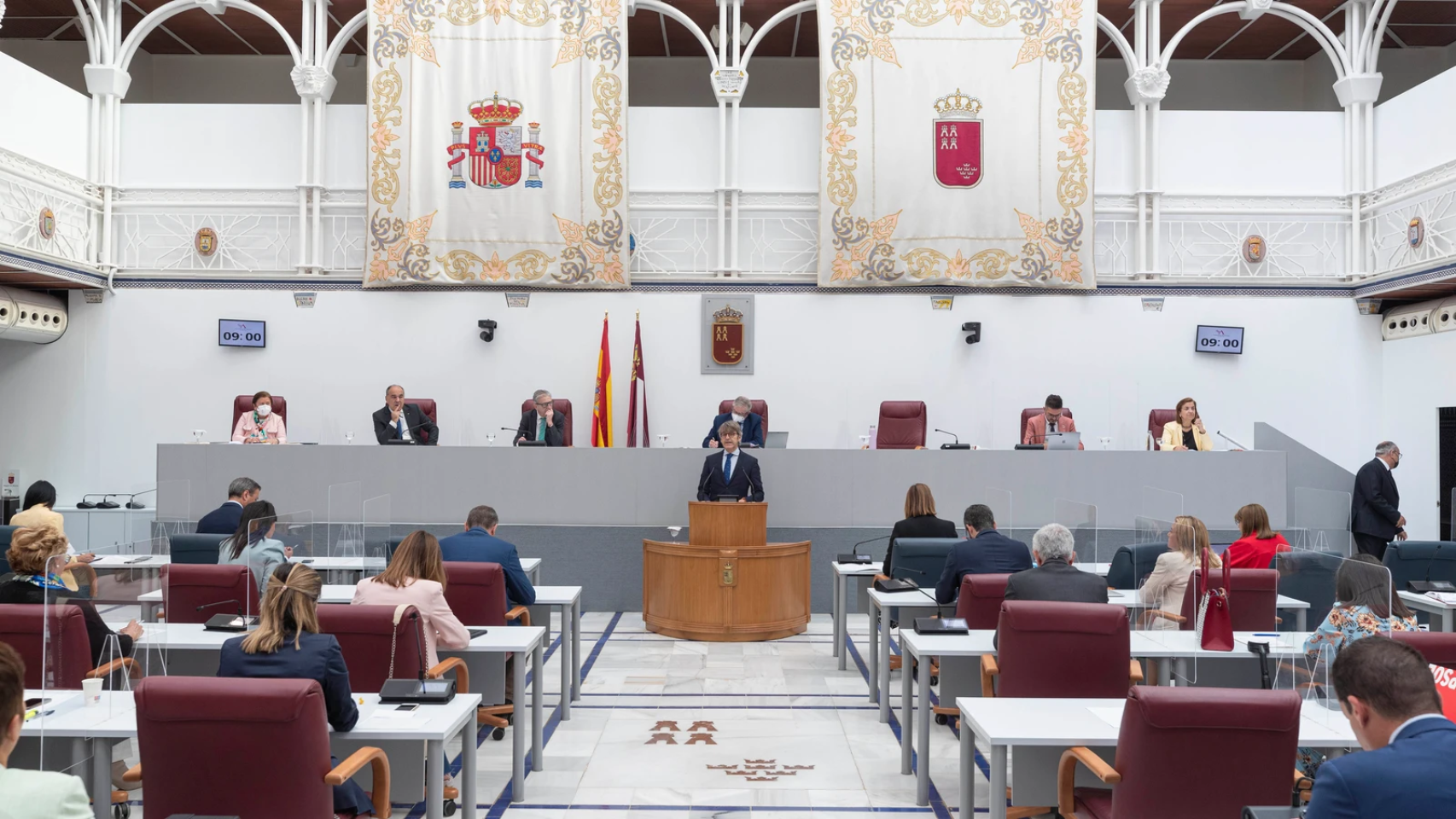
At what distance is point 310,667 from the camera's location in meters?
3.09

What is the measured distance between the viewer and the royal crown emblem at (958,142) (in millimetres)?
11375

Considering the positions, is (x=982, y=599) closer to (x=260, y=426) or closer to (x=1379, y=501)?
(x=1379, y=501)

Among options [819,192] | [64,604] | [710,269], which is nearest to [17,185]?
[710,269]

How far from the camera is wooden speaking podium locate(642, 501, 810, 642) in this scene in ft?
24.5

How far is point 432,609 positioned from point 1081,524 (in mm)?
5958

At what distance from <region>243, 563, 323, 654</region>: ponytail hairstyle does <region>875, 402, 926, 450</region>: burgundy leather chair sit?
7.65m

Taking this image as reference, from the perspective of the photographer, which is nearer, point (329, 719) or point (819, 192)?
point (329, 719)

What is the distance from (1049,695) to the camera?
390cm

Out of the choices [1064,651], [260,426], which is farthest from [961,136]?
[1064,651]

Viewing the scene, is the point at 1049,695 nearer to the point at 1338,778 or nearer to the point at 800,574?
the point at 1338,778

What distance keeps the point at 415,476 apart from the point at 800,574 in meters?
3.53

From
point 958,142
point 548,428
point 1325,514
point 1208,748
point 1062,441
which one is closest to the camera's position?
point 1208,748

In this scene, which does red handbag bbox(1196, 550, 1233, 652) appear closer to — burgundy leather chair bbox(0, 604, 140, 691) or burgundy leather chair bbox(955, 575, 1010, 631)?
burgundy leather chair bbox(955, 575, 1010, 631)

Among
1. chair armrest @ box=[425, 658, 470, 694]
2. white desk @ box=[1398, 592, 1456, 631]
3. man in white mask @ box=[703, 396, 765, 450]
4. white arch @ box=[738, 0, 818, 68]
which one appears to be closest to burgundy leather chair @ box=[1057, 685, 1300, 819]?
chair armrest @ box=[425, 658, 470, 694]
